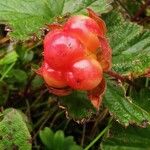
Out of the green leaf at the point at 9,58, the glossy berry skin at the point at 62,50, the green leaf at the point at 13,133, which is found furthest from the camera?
the green leaf at the point at 9,58

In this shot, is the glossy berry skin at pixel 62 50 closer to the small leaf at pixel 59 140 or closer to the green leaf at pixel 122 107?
the green leaf at pixel 122 107

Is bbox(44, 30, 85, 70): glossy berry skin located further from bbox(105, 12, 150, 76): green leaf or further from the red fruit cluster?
bbox(105, 12, 150, 76): green leaf

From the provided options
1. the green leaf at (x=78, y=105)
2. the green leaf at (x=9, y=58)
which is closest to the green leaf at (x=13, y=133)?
the green leaf at (x=78, y=105)

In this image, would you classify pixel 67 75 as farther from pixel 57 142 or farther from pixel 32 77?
pixel 32 77

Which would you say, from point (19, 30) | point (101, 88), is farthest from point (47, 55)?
point (19, 30)

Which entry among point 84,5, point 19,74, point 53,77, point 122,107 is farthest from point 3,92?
point 53,77
